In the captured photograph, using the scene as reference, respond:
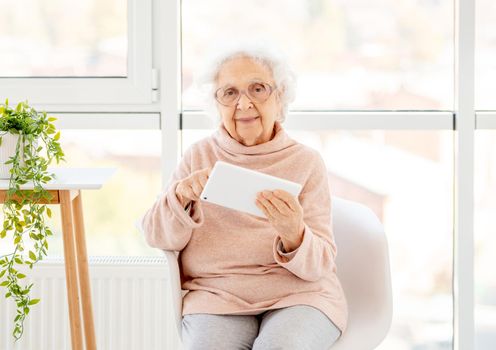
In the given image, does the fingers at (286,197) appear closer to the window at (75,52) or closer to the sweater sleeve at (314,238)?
the sweater sleeve at (314,238)

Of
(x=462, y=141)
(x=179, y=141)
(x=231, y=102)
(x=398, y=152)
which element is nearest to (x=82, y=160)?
(x=179, y=141)

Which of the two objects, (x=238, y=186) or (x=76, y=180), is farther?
(x=76, y=180)

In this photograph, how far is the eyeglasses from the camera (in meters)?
2.20

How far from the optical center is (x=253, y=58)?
2215 mm

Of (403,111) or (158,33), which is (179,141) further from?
(403,111)

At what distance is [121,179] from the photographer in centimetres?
299

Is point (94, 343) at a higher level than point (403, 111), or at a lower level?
lower

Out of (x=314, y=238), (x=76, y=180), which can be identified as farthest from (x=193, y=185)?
(x=76, y=180)

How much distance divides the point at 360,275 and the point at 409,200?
2.37 ft

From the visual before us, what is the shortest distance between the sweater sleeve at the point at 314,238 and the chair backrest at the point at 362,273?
17cm

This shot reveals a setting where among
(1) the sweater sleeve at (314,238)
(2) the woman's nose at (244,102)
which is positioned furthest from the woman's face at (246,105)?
(1) the sweater sleeve at (314,238)

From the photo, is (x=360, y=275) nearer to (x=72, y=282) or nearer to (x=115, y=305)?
(x=72, y=282)

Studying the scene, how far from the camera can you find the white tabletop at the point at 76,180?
2.35 meters

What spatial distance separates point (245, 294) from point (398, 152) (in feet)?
3.43
